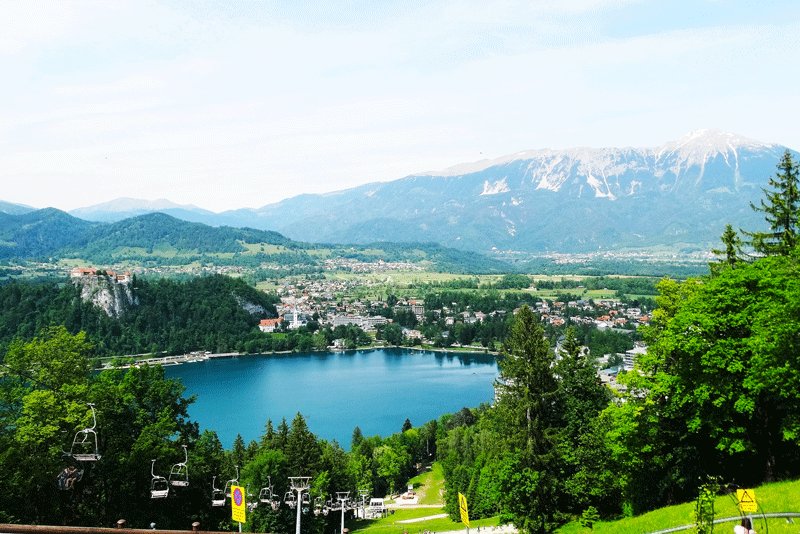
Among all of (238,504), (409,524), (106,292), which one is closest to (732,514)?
(238,504)

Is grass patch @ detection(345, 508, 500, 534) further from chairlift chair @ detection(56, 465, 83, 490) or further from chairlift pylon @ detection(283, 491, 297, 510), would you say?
chairlift chair @ detection(56, 465, 83, 490)

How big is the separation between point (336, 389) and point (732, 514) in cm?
5810

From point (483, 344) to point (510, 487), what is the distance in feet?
267

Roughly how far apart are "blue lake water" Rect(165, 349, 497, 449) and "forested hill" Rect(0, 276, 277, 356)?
1131cm

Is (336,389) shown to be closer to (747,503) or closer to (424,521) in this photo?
(424,521)

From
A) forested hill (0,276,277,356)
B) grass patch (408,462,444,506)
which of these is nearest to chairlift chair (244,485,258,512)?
grass patch (408,462,444,506)

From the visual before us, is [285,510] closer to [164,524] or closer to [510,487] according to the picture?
[164,524]

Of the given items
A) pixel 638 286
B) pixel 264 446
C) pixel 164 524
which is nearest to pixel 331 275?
pixel 638 286

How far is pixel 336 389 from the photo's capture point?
65.3m

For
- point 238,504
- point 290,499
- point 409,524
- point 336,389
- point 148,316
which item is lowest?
point 336,389

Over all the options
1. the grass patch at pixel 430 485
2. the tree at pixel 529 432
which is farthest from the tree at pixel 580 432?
the grass patch at pixel 430 485

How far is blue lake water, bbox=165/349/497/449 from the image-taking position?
52562mm

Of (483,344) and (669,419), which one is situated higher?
(669,419)

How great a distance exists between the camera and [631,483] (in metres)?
14.0
